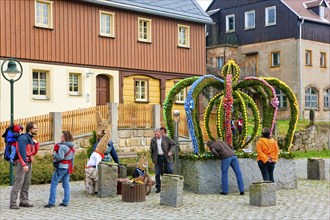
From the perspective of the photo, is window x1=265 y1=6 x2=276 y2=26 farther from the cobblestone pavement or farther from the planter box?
the cobblestone pavement

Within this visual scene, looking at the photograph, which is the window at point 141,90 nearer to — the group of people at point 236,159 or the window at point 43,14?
the window at point 43,14

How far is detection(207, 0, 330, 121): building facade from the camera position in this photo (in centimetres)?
4666

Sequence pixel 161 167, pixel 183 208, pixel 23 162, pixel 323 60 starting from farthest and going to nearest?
1. pixel 323 60
2. pixel 161 167
3. pixel 183 208
4. pixel 23 162

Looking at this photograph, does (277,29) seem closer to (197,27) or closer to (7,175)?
(197,27)

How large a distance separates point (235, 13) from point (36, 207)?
40036 millimetres

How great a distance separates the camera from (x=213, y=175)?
1697 cm

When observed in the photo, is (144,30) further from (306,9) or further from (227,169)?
(306,9)

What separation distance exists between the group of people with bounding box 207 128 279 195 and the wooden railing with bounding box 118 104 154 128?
397 inches

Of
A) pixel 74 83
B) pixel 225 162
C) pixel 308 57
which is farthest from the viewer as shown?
pixel 308 57

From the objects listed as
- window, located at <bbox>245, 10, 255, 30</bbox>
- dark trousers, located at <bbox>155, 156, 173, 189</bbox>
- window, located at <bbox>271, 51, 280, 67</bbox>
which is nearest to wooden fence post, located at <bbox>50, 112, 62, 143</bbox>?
dark trousers, located at <bbox>155, 156, 173, 189</bbox>

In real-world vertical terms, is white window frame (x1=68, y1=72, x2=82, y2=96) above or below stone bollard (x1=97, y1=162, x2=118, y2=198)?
above

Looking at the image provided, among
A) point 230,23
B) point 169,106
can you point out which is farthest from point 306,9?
point 169,106

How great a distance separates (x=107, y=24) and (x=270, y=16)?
2129cm

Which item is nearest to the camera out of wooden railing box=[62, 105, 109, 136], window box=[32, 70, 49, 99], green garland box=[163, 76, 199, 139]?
green garland box=[163, 76, 199, 139]
